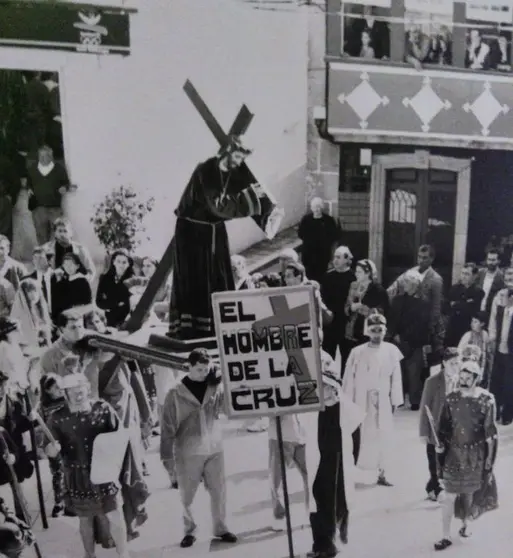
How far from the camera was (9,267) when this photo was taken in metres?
1.80

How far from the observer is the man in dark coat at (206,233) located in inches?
70.7

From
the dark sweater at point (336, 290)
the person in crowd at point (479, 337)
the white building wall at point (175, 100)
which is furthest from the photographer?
the person in crowd at point (479, 337)

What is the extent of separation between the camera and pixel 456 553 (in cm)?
190

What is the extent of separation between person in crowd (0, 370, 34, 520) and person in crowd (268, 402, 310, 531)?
2.21 ft

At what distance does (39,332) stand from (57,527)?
21.4 inches

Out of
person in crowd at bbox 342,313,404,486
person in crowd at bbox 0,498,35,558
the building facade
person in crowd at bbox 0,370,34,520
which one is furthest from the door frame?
person in crowd at bbox 0,498,35,558

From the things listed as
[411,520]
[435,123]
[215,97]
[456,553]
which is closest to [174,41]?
[215,97]

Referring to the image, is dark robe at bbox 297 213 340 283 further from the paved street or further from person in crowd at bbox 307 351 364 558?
the paved street

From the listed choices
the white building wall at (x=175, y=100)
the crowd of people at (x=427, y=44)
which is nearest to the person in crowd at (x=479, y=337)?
the white building wall at (x=175, y=100)

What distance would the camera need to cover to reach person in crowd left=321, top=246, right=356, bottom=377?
187cm

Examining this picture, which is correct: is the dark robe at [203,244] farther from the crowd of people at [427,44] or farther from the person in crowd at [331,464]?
the crowd of people at [427,44]

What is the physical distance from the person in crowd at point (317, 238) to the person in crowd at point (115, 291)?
19.0 inches

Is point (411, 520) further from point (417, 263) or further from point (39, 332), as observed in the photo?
point (39, 332)

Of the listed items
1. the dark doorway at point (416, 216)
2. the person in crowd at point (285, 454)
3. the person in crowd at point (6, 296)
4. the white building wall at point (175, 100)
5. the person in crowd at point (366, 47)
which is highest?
the person in crowd at point (366, 47)
